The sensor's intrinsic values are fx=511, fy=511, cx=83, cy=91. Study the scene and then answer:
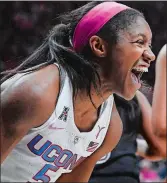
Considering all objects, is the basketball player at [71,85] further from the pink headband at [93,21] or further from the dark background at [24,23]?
the dark background at [24,23]

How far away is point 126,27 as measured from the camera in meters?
0.90

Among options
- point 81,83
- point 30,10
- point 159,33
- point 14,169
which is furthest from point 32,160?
point 30,10

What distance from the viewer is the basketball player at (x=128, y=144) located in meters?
1.32

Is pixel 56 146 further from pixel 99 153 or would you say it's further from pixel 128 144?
pixel 128 144

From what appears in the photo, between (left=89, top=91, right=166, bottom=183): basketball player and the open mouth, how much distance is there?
33 cm

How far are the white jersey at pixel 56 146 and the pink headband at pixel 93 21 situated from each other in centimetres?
7

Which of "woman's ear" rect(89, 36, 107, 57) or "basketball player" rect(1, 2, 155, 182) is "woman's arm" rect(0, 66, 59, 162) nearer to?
"basketball player" rect(1, 2, 155, 182)

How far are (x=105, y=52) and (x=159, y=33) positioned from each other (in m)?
0.49

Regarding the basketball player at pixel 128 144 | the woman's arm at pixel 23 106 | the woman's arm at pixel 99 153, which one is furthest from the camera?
the basketball player at pixel 128 144

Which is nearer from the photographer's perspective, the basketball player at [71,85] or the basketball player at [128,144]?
the basketball player at [71,85]

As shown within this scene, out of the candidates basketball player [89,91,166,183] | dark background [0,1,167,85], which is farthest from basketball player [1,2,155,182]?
dark background [0,1,167,85]

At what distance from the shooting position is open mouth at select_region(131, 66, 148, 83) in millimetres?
914

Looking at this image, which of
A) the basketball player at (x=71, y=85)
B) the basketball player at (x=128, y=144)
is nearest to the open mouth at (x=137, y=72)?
the basketball player at (x=71, y=85)

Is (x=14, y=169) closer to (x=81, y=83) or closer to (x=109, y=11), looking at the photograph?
(x=81, y=83)
